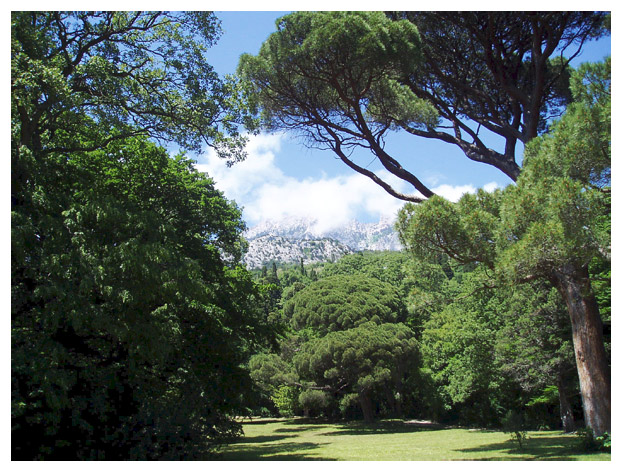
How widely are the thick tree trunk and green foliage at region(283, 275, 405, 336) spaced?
15.9m

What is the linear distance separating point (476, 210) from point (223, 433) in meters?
6.34

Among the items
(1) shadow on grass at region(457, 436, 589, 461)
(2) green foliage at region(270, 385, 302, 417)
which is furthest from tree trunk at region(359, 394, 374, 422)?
(1) shadow on grass at region(457, 436, 589, 461)

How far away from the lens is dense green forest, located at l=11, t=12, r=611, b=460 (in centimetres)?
647

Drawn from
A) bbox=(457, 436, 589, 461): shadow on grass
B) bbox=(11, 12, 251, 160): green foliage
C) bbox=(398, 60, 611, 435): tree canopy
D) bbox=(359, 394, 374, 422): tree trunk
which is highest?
bbox=(11, 12, 251, 160): green foliage

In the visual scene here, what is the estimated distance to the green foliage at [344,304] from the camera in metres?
23.7

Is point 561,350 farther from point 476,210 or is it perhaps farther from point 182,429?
point 182,429

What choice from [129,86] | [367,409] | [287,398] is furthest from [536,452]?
[287,398]

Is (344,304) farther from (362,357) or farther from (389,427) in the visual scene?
(389,427)

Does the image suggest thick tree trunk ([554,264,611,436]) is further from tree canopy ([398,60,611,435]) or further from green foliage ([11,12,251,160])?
green foliage ([11,12,251,160])

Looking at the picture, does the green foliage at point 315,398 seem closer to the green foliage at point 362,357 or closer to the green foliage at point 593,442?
the green foliage at point 362,357

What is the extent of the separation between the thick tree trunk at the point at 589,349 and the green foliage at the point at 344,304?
52.3 ft

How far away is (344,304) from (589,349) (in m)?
17.4

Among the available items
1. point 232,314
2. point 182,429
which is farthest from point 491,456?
point 232,314
